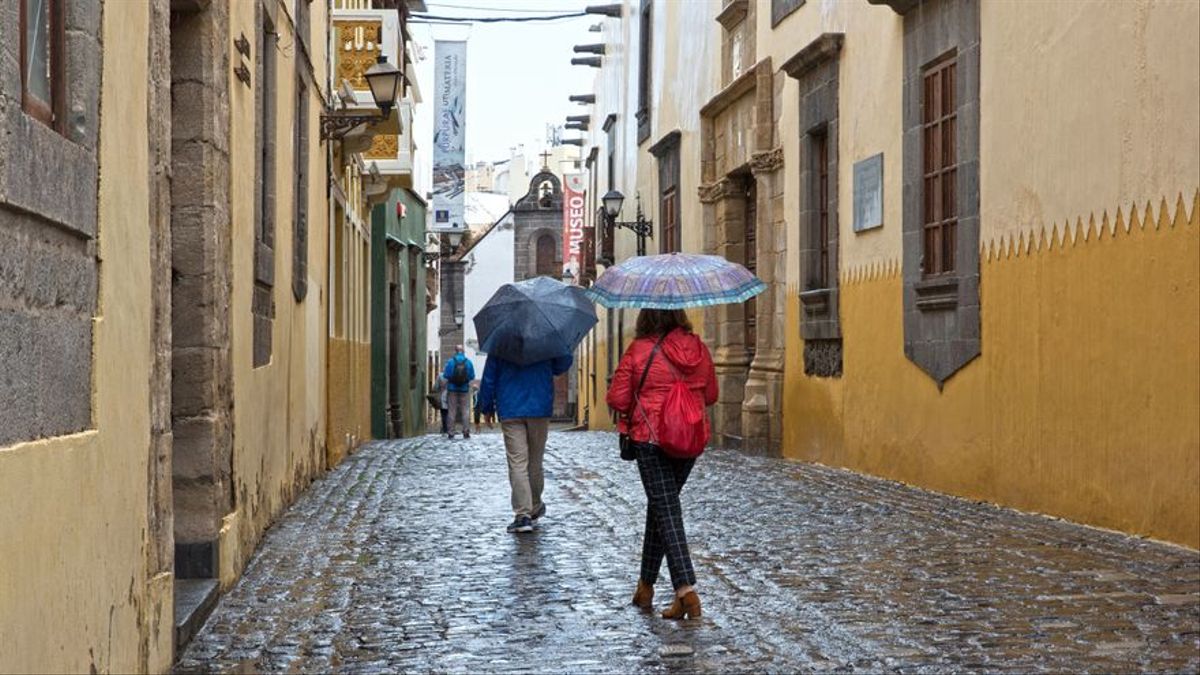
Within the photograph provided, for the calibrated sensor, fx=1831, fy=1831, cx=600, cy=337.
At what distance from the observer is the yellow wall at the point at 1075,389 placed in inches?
382

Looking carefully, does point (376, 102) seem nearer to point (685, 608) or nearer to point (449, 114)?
point (685, 608)

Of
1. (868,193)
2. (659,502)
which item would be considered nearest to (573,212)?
(868,193)

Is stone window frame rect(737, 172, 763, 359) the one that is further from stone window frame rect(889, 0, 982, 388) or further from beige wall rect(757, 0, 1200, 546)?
stone window frame rect(889, 0, 982, 388)

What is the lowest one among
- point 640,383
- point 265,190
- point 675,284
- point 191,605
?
point 191,605

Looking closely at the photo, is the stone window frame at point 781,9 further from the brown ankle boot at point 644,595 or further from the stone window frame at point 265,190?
the brown ankle boot at point 644,595

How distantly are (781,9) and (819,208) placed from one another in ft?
8.47

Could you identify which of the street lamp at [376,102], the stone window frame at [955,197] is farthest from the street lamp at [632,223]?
the stone window frame at [955,197]

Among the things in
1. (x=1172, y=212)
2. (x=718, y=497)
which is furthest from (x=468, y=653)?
(x=718, y=497)

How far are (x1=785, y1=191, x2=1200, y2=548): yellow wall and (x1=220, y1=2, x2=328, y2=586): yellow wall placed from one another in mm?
4857

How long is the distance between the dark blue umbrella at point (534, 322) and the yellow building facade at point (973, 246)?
298 cm

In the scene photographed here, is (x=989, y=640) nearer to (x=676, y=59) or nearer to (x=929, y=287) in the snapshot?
(x=929, y=287)

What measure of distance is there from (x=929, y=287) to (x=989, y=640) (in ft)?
24.0

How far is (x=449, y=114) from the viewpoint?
46.2 m

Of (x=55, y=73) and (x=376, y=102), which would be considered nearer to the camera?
(x=55, y=73)
